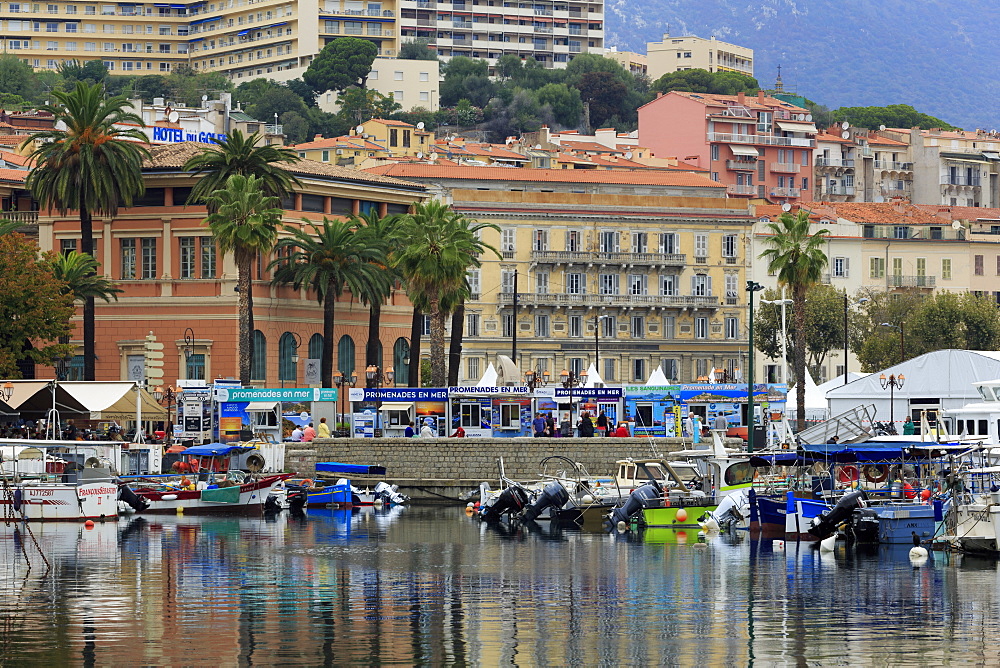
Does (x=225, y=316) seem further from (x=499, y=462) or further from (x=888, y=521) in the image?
(x=888, y=521)

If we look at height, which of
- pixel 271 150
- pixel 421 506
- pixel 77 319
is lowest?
pixel 421 506

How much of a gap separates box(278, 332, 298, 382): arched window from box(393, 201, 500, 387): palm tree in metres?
10.2

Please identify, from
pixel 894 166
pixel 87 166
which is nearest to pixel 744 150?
pixel 894 166

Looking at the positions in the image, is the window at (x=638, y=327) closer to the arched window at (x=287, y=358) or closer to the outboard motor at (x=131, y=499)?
the arched window at (x=287, y=358)

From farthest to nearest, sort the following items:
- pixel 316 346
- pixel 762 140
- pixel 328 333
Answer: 1. pixel 762 140
2. pixel 316 346
3. pixel 328 333

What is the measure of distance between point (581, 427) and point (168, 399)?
17.7 meters

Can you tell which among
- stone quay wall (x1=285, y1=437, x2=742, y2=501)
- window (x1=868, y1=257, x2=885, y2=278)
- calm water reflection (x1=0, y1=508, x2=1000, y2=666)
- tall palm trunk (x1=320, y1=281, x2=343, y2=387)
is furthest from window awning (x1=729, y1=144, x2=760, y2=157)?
calm water reflection (x1=0, y1=508, x2=1000, y2=666)

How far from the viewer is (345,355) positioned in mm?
94062

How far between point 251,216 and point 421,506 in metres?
16.7

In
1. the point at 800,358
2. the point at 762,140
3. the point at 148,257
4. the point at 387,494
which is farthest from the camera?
the point at 762,140

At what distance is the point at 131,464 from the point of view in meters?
67.6

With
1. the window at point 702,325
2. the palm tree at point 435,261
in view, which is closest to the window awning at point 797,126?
the window at point 702,325

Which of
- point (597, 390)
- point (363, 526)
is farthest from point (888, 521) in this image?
point (597, 390)

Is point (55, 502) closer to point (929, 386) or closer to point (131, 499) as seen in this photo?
point (131, 499)
